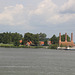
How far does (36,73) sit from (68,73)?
6.44 metres

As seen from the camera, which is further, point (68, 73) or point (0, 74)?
point (68, 73)

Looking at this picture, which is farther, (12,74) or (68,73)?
(68,73)

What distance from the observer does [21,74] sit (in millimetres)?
37812

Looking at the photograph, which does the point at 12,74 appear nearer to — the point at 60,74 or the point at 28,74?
the point at 28,74

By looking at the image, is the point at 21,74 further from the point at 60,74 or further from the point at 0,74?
the point at 60,74

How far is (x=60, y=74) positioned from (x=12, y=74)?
9.22 meters

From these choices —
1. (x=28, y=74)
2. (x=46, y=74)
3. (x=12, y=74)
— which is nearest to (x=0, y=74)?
(x=12, y=74)

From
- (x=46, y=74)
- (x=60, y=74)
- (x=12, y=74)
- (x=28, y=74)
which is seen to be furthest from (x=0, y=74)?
(x=60, y=74)

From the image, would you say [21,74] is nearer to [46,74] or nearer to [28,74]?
[28,74]

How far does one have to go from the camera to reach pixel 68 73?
4003cm

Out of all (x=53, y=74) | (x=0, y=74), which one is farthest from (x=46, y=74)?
(x=0, y=74)

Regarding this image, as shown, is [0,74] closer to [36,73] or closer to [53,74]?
[36,73]

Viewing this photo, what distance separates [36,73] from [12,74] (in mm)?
4911

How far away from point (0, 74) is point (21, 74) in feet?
12.8
